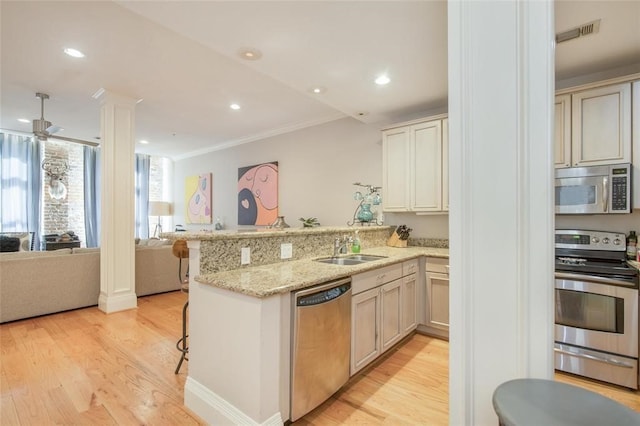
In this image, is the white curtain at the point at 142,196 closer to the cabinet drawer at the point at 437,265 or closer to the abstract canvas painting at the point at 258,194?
the abstract canvas painting at the point at 258,194

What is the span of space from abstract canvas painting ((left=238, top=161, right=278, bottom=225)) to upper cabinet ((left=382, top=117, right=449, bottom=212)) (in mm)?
2322

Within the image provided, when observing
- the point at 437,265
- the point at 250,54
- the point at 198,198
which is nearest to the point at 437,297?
the point at 437,265

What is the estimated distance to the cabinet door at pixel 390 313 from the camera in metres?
2.51

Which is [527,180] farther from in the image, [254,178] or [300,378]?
[254,178]

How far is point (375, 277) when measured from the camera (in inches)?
95.4

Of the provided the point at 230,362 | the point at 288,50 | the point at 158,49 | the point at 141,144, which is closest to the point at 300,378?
the point at 230,362

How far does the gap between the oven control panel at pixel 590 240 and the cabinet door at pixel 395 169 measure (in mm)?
1500

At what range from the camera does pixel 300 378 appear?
1738mm

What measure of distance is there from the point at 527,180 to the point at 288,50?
6.74 ft

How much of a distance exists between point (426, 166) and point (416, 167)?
0.12 metres

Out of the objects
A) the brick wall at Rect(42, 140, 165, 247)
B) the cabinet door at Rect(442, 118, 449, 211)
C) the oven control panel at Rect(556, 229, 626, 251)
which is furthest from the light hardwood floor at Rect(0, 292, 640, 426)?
the brick wall at Rect(42, 140, 165, 247)

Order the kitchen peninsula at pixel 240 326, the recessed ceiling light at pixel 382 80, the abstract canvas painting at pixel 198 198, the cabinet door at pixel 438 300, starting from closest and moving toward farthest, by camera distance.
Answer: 1. the kitchen peninsula at pixel 240 326
2. the recessed ceiling light at pixel 382 80
3. the cabinet door at pixel 438 300
4. the abstract canvas painting at pixel 198 198

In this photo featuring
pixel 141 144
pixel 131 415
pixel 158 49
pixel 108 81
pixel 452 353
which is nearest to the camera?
pixel 452 353

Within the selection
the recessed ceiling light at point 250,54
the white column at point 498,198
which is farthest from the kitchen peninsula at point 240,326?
the recessed ceiling light at point 250,54
